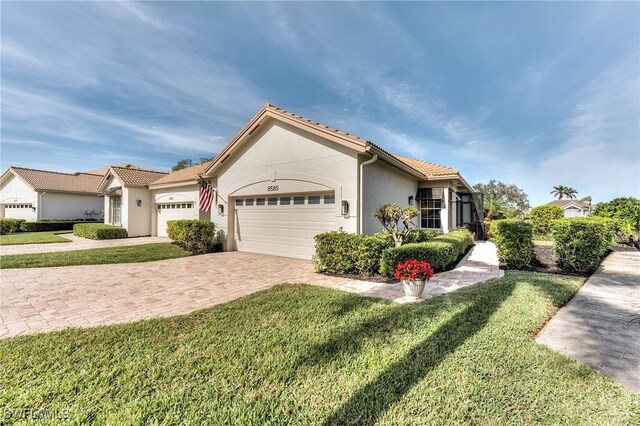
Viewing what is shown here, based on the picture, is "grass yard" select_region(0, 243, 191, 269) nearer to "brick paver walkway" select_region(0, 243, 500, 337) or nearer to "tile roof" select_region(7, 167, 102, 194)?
"brick paver walkway" select_region(0, 243, 500, 337)

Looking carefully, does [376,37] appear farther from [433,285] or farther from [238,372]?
[238,372]

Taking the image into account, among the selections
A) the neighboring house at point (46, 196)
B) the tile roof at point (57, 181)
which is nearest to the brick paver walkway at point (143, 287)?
the neighboring house at point (46, 196)

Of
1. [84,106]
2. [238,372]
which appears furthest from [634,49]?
[84,106]

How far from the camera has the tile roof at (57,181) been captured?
24911mm

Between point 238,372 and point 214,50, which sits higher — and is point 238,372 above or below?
below

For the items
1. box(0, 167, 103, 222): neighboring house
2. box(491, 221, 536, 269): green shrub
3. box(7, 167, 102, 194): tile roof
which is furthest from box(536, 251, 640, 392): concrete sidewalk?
box(7, 167, 102, 194): tile roof

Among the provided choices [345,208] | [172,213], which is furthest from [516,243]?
[172,213]

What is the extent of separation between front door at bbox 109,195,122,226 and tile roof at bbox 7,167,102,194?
8.02 m

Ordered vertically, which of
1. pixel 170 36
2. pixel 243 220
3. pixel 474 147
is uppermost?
pixel 170 36

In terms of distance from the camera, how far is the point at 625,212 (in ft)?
51.6

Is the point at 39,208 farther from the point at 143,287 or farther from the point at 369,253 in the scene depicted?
the point at 369,253

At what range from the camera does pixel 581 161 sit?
1783 cm

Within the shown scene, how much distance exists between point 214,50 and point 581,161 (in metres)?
23.4

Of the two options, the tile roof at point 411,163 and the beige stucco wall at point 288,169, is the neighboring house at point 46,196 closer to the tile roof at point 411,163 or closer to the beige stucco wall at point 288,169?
the beige stucco wall at point 288,169
